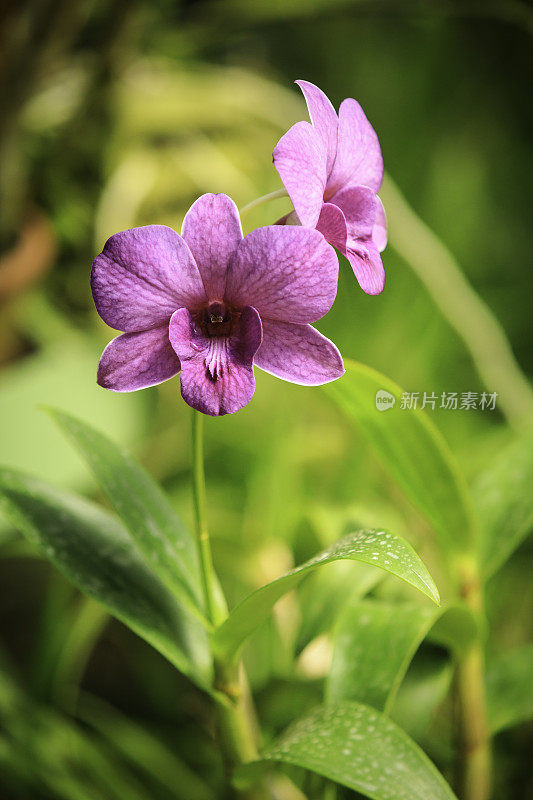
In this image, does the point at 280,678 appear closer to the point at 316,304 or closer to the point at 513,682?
the point at 513,682

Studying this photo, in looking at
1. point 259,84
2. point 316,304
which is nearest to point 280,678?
point 316,304

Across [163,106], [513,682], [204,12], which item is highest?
[204,12]

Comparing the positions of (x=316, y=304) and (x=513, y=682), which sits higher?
(x=316, y=304)

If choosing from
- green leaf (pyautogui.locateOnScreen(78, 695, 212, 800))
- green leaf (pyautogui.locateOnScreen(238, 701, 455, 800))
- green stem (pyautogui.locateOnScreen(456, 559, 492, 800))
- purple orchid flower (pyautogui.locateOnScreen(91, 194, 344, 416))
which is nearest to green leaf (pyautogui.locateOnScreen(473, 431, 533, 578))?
green stem (pyautogui.locateOnScreen(456, 559, 492, 800))

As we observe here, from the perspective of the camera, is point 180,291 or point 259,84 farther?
point 259,84

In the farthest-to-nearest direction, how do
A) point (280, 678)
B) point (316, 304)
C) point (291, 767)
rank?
point (280, 678) → point (291, 767) → point (316, 304)

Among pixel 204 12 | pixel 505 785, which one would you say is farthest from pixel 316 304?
pixel 204 12

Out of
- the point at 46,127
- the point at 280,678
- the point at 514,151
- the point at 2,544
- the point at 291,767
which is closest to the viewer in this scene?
the point at 291,767
